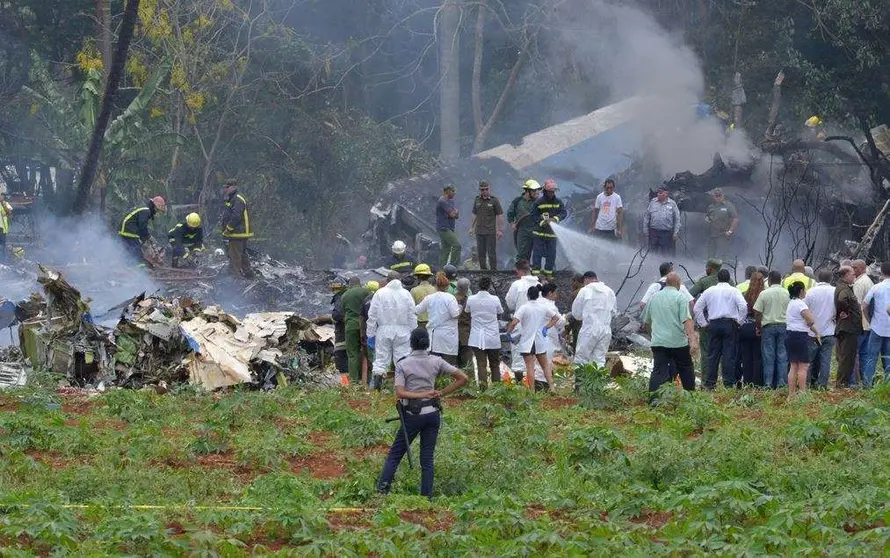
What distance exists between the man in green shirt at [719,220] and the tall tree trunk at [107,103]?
1036cm

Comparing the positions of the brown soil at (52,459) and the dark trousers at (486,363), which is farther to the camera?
the dark trousers at (486,363)

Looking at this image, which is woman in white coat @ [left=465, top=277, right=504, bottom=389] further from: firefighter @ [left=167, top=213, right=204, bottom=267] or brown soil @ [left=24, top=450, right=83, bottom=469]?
firefighter @ [left=167, top=213, right=204, bottom=267]

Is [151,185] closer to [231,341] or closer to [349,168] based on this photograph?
[349,168]

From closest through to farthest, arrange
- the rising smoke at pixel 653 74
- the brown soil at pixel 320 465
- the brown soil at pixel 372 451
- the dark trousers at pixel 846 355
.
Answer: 1. the brown soil at pixel 320 465
2. the brown soil at pixel 372 451
3. the dark trousers at pixel 846 355
4. the rising smoke at pixel 653 74

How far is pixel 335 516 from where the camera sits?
405 inches

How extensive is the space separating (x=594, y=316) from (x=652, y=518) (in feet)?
20.4

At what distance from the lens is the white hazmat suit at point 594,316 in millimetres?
16266

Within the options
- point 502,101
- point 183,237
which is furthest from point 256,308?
point 502,101

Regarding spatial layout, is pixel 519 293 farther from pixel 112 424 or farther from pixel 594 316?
pixel 112 424

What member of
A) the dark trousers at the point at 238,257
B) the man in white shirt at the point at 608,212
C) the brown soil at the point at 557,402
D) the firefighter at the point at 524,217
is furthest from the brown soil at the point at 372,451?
the man in white shirt at the point at 608,212

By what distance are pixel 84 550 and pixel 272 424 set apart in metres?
6.07

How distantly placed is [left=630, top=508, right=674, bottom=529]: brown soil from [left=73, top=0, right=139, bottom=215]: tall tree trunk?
13738 mm

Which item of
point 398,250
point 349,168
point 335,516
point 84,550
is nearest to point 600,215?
point 398,250

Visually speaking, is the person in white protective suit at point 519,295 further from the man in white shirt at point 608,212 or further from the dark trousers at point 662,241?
the dark trousers at point 662,241
